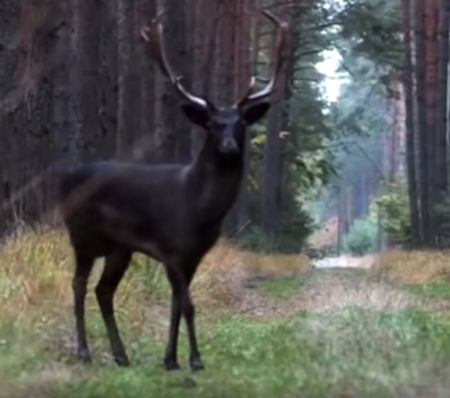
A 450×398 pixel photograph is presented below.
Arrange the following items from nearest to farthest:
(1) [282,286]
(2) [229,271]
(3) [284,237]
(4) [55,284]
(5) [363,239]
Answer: (4) [55,284] → (2) [229,271] → (1) [282,286] → (3) [284,237] → (5) [363,239]

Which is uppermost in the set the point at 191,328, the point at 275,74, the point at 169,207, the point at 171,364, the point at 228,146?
the point at 275,74

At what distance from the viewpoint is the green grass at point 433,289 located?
20.2m

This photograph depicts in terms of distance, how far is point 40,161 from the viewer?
17.7 meters

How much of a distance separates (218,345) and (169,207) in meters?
2.07

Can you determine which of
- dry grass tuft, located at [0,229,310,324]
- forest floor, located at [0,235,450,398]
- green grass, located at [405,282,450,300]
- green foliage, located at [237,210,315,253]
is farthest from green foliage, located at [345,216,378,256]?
forest floor, located at [0,235,450,398]

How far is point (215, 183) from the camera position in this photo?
977 cm

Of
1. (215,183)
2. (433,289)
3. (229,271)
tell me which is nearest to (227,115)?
(215,183)

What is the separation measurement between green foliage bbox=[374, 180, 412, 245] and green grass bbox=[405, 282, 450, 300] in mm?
14993

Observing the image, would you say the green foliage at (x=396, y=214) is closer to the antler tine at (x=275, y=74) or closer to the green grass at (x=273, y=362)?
the green grass at (x=273, y=362)

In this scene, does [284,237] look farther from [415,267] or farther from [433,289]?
[433,289]

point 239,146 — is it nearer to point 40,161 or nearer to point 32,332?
point 32,332

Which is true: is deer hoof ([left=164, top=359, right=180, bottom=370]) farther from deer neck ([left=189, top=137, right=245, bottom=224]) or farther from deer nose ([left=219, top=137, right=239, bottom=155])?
deer nose ([left=219, top=137, right=239, bottom=155])

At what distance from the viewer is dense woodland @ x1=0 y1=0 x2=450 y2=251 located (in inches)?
691

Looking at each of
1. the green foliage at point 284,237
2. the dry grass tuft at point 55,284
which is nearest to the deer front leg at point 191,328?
the dry grass tuft at point 55,284
